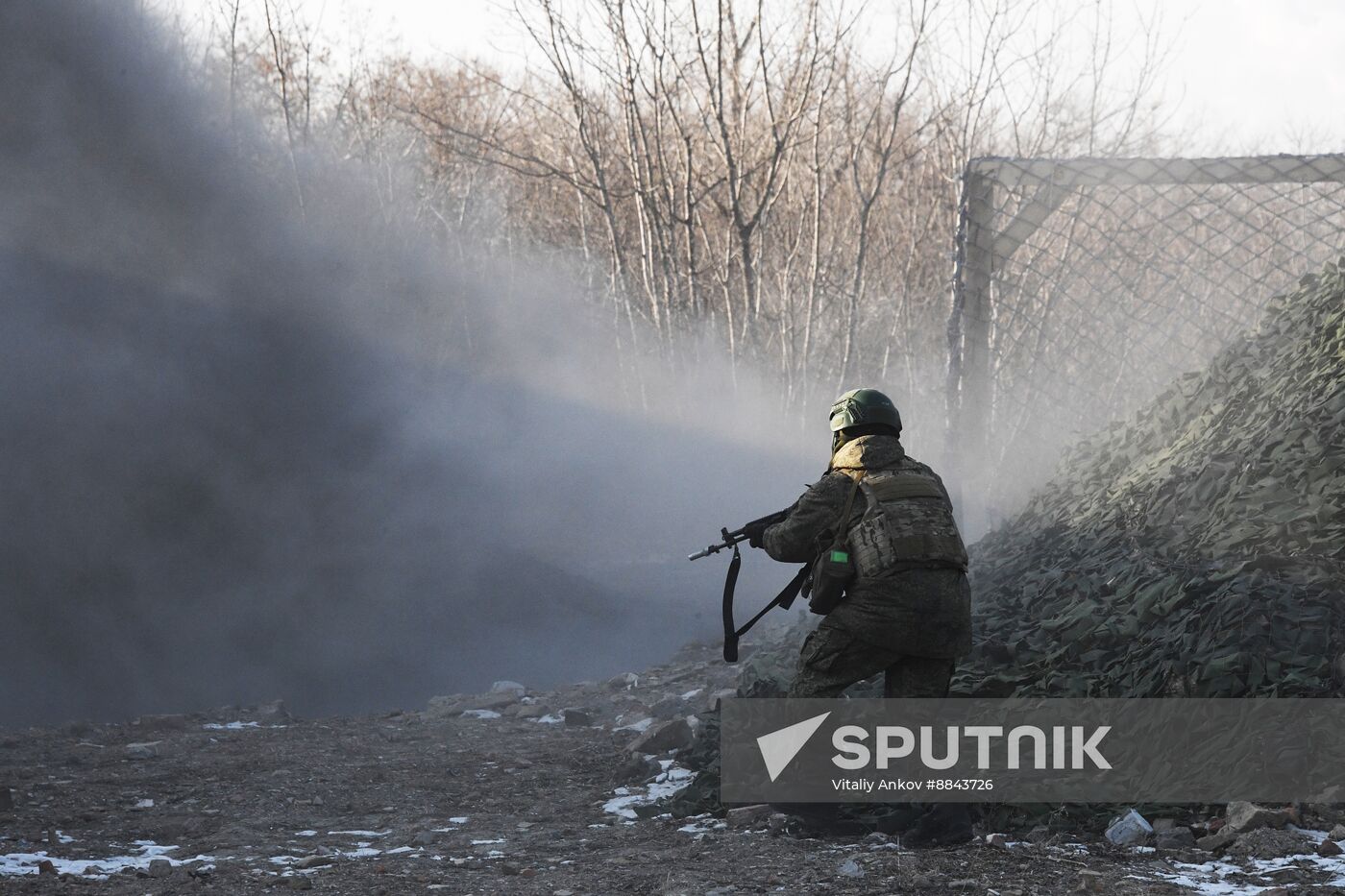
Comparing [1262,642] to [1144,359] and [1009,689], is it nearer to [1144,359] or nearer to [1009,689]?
[1009,689]

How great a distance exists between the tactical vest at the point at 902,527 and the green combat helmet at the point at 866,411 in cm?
18

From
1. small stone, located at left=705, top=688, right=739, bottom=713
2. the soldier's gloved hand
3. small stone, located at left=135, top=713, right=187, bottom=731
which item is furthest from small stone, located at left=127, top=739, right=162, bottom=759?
the soldier's gloved hand

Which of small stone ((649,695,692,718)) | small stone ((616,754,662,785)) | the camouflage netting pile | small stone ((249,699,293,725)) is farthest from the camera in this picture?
small stone ((249,699,293,725))

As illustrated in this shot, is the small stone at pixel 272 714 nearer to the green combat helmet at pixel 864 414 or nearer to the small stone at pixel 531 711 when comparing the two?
the small stone at pixel 531 711

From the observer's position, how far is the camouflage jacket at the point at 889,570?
12.1 feet

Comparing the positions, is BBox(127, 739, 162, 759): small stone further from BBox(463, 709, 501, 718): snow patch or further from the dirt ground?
BBox(463, 709, 501, 718): snow patch

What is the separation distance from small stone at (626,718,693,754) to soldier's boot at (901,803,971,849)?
68.4 inches

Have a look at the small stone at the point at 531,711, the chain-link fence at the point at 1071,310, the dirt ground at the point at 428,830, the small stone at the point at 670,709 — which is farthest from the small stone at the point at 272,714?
the chain-link fence at the point at 1071,310

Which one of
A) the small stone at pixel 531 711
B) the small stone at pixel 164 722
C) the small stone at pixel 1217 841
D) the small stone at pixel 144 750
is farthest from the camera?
the small stone at pixel 531 711

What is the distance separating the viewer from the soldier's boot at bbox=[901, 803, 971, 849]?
12.3 ft

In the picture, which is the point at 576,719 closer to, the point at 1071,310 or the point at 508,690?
the point at 508,690

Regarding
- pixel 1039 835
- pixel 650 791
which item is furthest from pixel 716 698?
pixel 1039 835

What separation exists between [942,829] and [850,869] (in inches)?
15.7

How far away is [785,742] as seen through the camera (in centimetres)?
402
